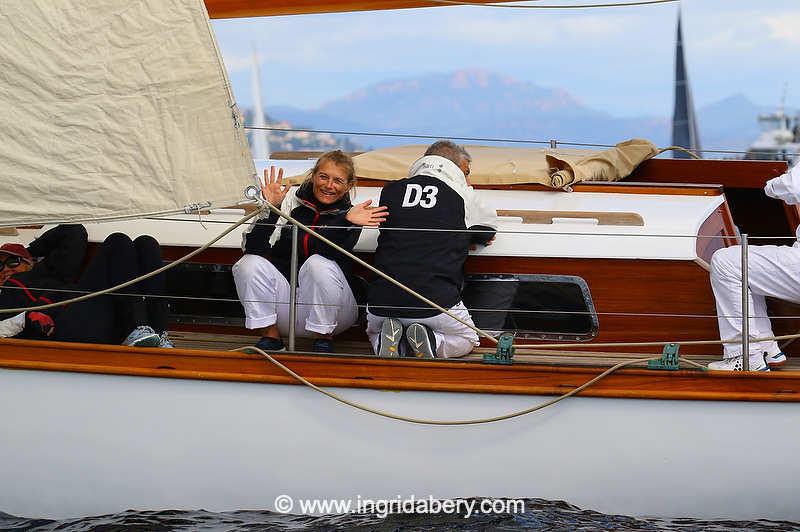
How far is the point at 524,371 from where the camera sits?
483 cm

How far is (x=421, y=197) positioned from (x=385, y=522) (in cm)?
150

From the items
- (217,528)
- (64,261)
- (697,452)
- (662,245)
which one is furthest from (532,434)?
(64,261)

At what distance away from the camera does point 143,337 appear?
4973 millimetres

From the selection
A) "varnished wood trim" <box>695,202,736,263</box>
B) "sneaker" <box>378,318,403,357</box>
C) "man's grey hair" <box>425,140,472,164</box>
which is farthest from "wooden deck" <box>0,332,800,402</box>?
"man's grey hair" <box>425,140,472,164</box>

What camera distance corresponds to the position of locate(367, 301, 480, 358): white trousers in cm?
502

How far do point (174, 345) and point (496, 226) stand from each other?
1660 mm

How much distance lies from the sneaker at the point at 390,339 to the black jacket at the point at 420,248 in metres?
0.06

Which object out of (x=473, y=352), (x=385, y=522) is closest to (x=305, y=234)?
(x=473, y=352)

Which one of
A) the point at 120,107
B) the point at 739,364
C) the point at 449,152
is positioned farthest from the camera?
the point at 449,152

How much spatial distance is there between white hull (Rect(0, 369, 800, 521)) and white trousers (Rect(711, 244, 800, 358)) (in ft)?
1.28

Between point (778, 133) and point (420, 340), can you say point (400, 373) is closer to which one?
point (420, 340)

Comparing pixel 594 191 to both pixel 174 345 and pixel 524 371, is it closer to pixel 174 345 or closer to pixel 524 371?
pixel 524 371

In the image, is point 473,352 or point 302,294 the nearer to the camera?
point 302,294

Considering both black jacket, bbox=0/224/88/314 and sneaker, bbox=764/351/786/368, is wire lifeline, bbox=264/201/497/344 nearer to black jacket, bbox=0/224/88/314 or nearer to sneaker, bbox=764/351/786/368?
black jacket, bbox=0/224/88/314
